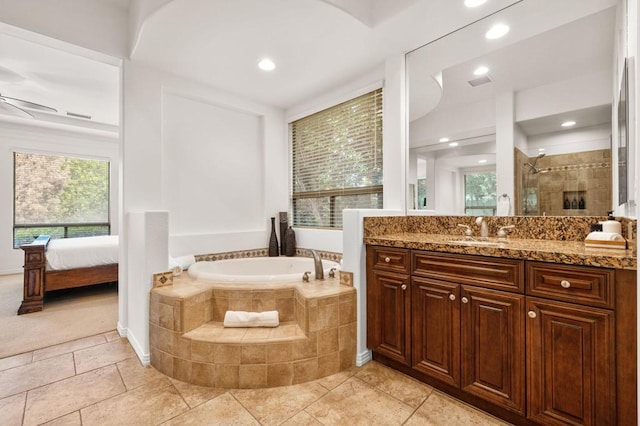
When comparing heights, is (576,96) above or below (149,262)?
above

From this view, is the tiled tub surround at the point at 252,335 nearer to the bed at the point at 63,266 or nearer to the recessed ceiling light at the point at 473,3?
the recessed ceiling light at the point at 473,3

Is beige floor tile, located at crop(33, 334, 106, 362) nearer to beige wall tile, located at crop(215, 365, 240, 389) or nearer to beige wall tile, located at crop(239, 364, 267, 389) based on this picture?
beige wall tile, located at crop(215, 365, 240, 389)

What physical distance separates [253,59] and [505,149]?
2.11 metres

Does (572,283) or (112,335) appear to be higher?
(572,283)

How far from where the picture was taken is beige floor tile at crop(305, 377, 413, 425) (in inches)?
61.0

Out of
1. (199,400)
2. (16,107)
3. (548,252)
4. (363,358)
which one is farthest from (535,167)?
(16,107)

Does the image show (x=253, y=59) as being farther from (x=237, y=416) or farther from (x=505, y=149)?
(x=237, y=416)

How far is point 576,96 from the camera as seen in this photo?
1.73 m

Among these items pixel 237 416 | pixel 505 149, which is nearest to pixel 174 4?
pixel 505 149

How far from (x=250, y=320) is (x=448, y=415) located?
50.9 inches

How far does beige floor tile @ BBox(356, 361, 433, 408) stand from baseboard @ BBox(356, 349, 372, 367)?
1.1 inches

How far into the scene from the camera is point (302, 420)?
154 centimetres

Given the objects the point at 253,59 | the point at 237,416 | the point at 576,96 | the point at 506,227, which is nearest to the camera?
the point at 237,416

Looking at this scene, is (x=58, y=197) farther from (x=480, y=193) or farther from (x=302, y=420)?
(x=480, y=193)
